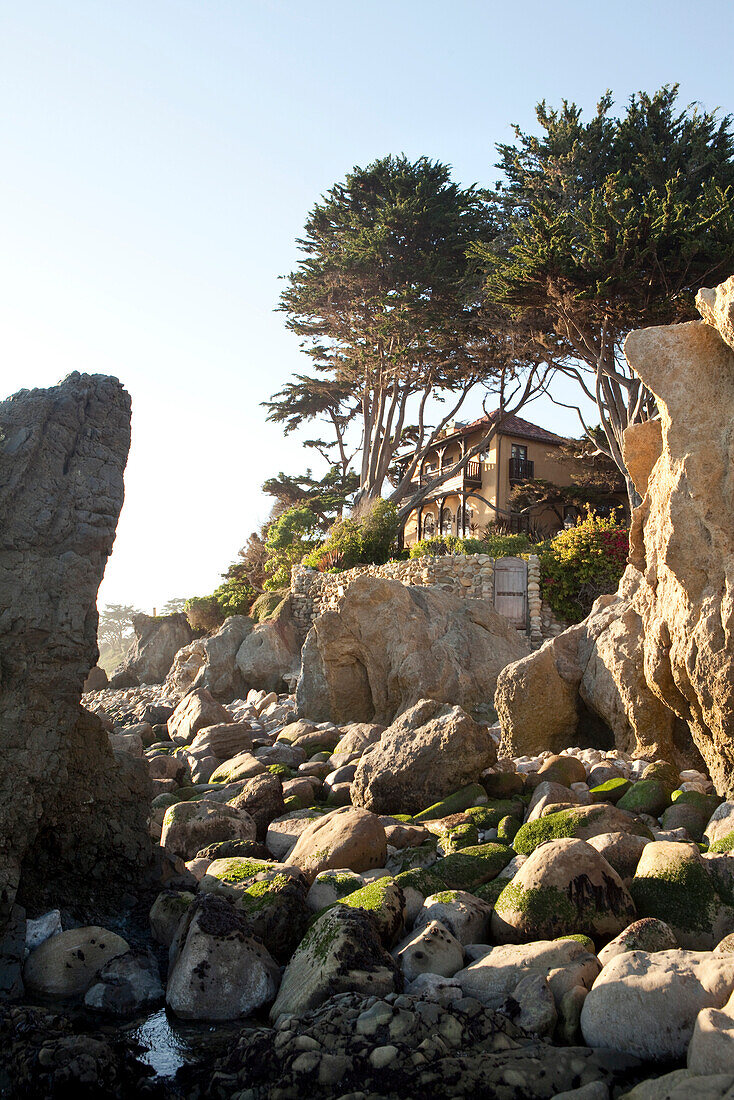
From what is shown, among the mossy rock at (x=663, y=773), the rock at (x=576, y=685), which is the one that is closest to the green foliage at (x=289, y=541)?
the rock at (x=576, y=685)

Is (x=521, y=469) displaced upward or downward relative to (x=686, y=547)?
upward

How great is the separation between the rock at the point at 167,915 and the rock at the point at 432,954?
1.80m

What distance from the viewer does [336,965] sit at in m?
4.89

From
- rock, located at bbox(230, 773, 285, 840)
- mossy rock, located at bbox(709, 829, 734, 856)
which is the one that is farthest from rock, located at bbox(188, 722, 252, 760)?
mossy rock, located at bbox(709, 829, 734, 856)

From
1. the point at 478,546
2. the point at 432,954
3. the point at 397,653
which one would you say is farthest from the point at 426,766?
the point at 478,546

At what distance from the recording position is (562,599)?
2005 cm

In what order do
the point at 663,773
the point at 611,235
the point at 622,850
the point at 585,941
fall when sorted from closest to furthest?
1. the point at 585,941
2. the point at 622,850
3. the point at 663,773
4. the point at 611,235

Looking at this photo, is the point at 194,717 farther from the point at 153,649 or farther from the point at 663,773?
the point at 153,649

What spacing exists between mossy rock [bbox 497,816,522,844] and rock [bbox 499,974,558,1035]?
9.18 ft

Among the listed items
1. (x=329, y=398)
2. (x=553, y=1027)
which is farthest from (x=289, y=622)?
(x=553, y=1027)

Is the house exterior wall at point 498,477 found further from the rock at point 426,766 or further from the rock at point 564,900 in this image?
the rock at point 564,900

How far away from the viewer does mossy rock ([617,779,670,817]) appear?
7707 mm

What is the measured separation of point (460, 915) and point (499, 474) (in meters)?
30.1

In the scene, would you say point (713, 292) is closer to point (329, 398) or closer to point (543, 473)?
point (329, 398)
